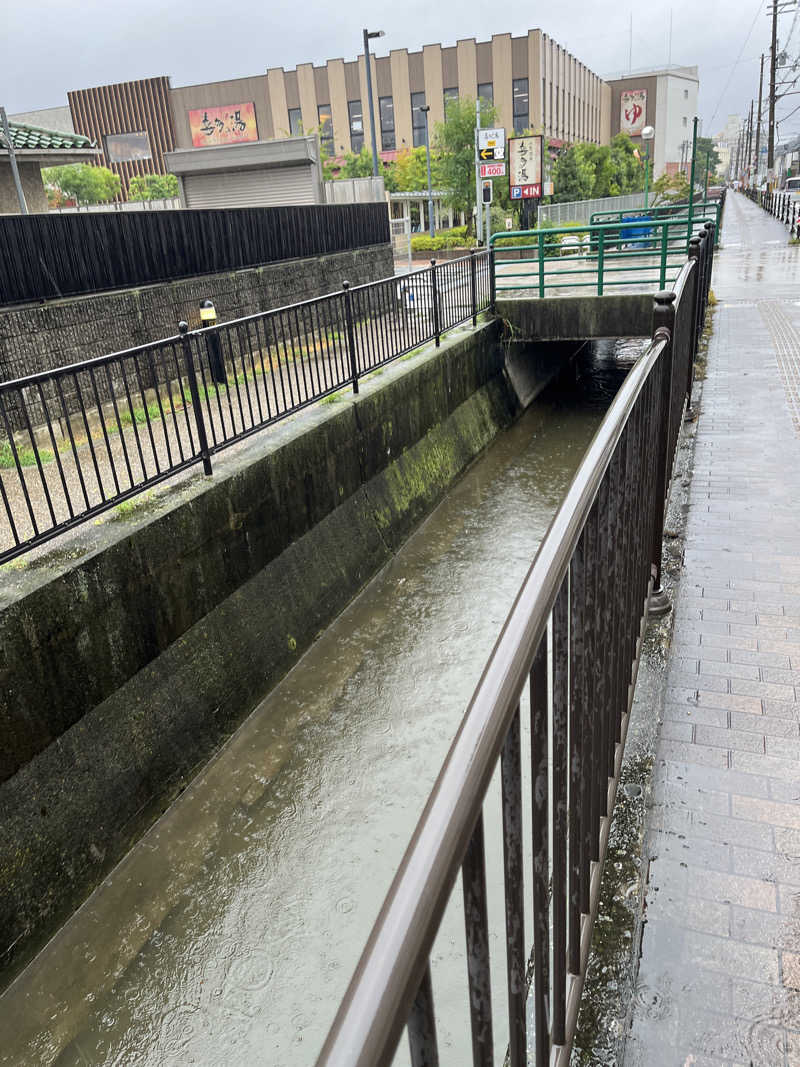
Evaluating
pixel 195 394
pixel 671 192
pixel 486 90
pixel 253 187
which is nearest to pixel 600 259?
pixel 195 394

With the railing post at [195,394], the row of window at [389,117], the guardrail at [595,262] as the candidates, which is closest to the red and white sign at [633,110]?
the row of window at [389,117]

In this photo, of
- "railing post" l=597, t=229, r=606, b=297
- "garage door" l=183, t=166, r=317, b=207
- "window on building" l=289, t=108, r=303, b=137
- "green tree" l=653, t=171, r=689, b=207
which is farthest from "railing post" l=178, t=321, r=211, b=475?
"window on building" l=289, t=108, r=303, b=137

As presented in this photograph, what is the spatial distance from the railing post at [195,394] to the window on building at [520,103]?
212ft

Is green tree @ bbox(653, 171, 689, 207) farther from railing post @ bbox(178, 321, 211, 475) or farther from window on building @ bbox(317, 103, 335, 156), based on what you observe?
railing post @ bbox(178, 321, 211, 475)

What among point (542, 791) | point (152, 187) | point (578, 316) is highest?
point (152, 187)

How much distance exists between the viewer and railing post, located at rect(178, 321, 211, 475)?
5531 mm

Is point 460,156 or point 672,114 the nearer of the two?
point 460,156

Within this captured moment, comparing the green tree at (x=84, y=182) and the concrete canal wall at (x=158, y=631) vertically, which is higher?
the green tree at (x=84, y=182)

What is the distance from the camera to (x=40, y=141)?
13688 millimetres

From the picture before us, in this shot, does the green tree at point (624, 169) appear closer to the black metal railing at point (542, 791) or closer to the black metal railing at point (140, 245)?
the black metal railing at point (140, 245)

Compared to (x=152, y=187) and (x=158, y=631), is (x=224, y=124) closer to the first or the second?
(x=152, y=187)

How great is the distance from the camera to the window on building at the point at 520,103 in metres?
62.4

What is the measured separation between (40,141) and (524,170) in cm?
1488

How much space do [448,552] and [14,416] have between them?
4.89 m
